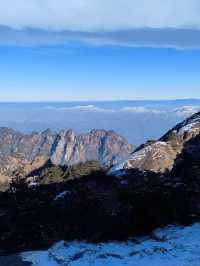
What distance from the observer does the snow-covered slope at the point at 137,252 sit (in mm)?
27673

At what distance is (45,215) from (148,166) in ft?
105

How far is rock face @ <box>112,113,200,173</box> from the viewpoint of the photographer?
7112 cm

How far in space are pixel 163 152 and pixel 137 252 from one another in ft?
148

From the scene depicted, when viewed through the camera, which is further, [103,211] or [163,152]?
[163,152]

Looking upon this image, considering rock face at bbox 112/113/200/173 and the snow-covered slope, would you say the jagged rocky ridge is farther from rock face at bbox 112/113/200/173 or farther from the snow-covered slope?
rock face at bbox 112/113/200/173

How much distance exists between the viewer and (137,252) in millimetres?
29203

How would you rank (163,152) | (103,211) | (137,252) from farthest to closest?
(163,152) → (103,211) → (137,252)

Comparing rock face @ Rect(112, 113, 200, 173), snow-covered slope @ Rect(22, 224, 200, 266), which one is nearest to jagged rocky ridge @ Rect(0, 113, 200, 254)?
snow-covered slope @ Rect(22, 224, 200, 266)

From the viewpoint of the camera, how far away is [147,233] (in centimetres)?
3244

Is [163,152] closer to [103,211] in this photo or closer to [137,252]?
[103,211]

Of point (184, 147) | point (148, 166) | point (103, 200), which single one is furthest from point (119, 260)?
point (184, 147)

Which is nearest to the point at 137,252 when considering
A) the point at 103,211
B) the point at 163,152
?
the point at 103,211

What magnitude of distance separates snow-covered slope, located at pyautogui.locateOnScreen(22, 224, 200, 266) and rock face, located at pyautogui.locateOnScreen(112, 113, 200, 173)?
3551cm

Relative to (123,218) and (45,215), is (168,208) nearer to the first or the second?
(123,218)
